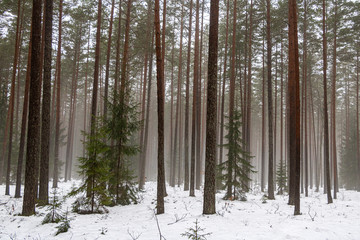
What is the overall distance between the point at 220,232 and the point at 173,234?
1362 millimetres

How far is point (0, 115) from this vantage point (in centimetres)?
2131

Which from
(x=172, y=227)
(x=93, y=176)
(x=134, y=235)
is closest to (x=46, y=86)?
(x=93, y=176)

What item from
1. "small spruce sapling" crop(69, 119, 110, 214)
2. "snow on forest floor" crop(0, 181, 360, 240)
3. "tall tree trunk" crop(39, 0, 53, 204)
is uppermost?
"tall tree trunk" crop(39, 0, 53, 204)

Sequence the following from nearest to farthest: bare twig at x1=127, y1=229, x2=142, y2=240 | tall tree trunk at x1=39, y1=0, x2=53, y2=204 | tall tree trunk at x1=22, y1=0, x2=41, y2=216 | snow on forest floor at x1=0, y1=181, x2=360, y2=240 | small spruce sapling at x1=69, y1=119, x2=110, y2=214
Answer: bare twig at x1=127, y1=229, x2=142, y2=240 → snow on forest floor at x1=0, y1=181, x2=360, y2=240 → tall tree trunk at x1=22, y1=0, x2=41, y2=216 → small spruce sapling at x1=69, y1=119, x2=110, y2=214 → tall tree trunk at x1=39, y1=0, x2=53, y2=204

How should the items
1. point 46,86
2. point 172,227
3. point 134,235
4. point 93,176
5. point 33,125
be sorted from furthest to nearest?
point 46,86 → point 93,176 → point 33,125 → point 172,227 → point 134,235

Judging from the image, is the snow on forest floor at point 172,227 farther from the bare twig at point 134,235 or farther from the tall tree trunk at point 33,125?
the tall tree trunk at point 33,125

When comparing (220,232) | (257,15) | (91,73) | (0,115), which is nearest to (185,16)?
(257,15)

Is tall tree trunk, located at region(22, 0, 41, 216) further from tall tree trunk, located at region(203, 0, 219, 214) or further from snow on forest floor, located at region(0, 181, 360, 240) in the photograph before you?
tall tree trunk, located at region(203, 0, 219, 214)

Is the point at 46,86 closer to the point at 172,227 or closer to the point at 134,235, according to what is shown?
the point at 134,235

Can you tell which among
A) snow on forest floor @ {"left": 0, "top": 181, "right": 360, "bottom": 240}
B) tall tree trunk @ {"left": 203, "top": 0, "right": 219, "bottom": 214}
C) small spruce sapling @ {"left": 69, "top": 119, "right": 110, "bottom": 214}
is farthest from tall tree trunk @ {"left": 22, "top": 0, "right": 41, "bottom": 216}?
tall tree trunk @ {"left": 203, "top": 0, "right": 219, "bottom": 214}

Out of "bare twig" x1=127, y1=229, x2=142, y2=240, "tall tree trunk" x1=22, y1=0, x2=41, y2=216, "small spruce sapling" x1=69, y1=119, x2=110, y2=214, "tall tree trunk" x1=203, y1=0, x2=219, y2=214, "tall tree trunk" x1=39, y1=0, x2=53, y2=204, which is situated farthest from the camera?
"tall tree trunk" x1=39, y1=0, x2=53, y2=204

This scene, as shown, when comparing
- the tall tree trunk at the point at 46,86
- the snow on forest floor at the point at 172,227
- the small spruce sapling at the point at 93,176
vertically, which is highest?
the tall tree trunk at the point at 46,86

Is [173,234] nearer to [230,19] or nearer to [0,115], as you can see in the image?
[230,19]

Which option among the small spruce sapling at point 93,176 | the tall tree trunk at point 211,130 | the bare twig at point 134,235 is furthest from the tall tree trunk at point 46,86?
the tall tree trunk at point 211,130
